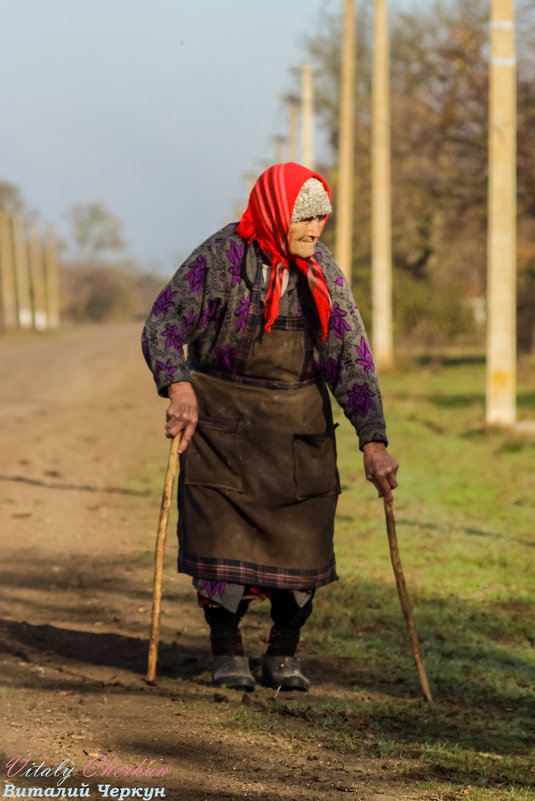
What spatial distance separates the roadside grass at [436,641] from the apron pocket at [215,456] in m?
A: 0.82

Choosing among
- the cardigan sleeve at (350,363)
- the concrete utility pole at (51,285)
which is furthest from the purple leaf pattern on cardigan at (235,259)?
the concrete utility pole at (51,285)

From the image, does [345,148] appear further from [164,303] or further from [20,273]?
[20,273]

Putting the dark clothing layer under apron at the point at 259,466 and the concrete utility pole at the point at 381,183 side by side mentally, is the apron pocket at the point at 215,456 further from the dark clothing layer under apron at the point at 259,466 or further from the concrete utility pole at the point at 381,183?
the concrete utility pole at the point at 381,183

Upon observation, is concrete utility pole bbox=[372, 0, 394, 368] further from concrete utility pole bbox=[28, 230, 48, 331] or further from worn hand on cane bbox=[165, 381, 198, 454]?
concrete utility pole bbox=[28, 230, 48, 331]

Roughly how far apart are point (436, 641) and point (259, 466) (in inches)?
58.9

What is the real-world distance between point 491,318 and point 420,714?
9.51 meters

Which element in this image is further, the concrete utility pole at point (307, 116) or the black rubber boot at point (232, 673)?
the concrete utility pole at point (307, 116)

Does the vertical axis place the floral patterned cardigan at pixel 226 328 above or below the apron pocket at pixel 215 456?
above

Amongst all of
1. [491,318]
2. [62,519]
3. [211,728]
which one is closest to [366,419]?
[211,728]

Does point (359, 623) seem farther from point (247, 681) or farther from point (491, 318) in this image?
point (491, 318)

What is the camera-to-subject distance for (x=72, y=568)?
6637 mm

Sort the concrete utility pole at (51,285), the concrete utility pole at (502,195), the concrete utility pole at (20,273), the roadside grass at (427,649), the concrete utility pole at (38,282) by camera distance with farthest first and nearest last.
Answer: the concrete utility pole at (51,285), the concrete utility pole at (38,282), the concrete utility pole at (20,273), the concrete utility pole at (502,195), the roadside grass at (427,649)

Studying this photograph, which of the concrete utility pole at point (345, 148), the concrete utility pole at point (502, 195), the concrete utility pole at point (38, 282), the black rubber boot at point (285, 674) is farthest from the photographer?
the concrete utility pole at point (38, 282)

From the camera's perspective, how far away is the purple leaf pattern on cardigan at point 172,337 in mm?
4320
